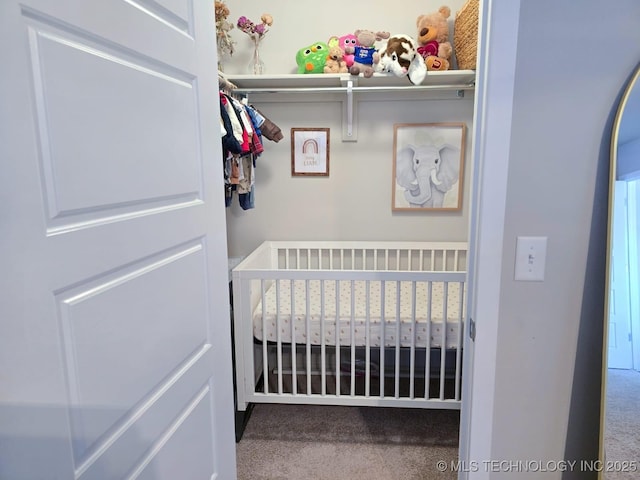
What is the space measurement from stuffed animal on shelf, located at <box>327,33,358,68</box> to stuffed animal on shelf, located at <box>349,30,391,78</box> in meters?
0.02

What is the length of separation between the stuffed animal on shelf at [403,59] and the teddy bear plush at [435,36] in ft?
0.51

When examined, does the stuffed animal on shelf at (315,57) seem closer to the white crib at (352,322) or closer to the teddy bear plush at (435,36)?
the teddy bear plush at (435,36)

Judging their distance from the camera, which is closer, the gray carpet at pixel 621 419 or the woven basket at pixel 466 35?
the gray carpet at pixel 621 419

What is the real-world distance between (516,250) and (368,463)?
137 centimetres

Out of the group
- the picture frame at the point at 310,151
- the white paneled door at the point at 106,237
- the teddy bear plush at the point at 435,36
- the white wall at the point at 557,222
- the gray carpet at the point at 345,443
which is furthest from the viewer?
the picture frame at the point at 310,151

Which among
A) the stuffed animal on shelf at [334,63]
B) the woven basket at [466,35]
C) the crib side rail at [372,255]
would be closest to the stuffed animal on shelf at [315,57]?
the stuffed animal on shelf at [334,63]

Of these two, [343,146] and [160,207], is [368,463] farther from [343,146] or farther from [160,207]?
[343,146]

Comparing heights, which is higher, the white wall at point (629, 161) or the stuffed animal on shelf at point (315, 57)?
the stuffed animal on shelf at point (315, 57)

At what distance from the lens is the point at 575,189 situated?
0.96 meters

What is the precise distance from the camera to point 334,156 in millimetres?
2760

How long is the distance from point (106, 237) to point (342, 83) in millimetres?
2117

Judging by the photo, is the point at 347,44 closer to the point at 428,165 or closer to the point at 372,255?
the point at 428,165

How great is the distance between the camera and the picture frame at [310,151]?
2732 mm

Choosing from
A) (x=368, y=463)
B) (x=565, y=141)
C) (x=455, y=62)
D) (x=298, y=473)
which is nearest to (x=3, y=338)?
(x=565, y=141)
